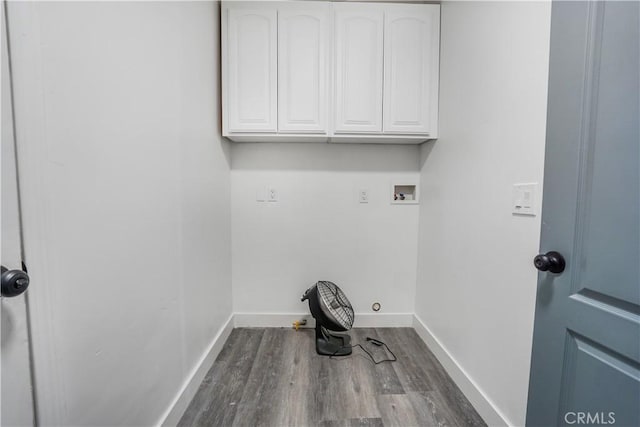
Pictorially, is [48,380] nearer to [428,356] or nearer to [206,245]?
[206,245]

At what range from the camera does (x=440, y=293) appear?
1627mm

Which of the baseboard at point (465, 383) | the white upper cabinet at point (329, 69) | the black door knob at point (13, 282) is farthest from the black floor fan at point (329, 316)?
the black door knob at point (13, 282)

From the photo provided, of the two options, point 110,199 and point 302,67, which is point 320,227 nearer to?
point 302,67

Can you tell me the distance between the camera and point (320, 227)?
1968 millimetres

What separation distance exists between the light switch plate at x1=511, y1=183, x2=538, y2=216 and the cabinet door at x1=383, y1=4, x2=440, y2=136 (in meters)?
0.83

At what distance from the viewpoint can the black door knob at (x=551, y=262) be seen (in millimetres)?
732

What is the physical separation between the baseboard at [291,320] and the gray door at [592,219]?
1.22m

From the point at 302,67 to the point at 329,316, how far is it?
168 centimetres

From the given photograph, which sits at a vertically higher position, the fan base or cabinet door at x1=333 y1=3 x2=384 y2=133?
cabinet door at x1=333 y1=3 x2=384 y2=133

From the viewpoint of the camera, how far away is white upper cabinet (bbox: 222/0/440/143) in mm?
1619

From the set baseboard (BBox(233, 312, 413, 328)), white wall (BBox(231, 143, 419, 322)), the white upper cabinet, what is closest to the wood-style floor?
baseboard (BBox(233, 312, 413, 328))

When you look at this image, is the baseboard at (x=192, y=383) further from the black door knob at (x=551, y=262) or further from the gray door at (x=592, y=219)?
the black door knob at (x=551, y=262)

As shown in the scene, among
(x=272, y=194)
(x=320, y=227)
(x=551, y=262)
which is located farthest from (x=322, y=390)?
(x=272, y=194)

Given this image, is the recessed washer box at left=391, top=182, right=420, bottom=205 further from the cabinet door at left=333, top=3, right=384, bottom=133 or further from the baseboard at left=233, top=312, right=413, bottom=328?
the baseboard at left=233, top=312, right=413, bottom=328
